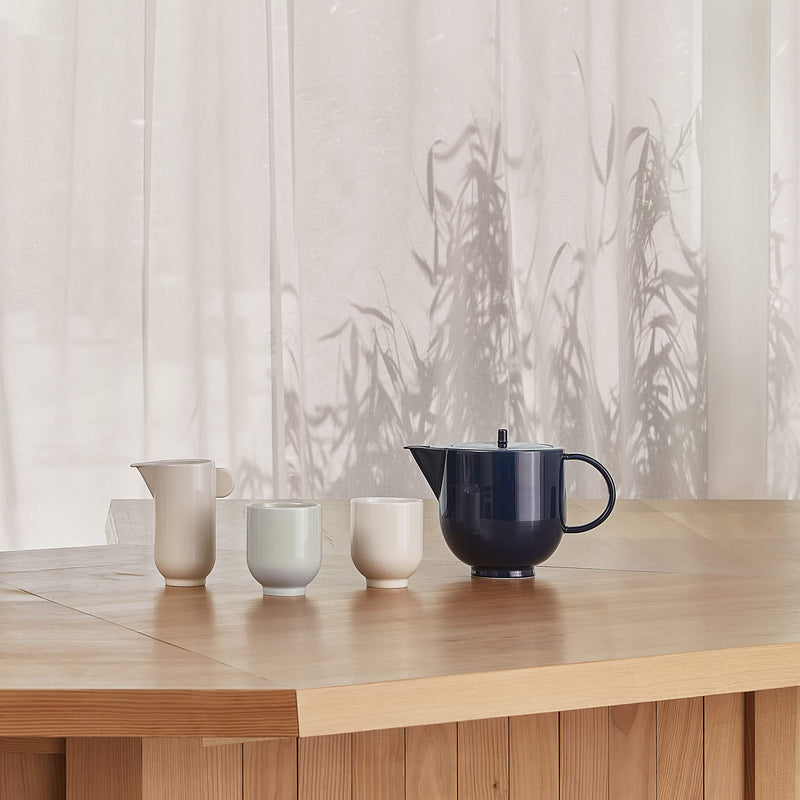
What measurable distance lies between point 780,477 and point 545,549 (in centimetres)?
154

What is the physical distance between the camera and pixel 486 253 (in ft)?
7.29

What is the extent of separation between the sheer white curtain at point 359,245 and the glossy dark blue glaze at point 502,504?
1.14 m

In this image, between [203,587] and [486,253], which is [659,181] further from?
[203,587]

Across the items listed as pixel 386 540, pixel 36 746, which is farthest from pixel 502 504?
pixel 36 746

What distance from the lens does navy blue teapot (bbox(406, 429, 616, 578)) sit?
3.10 ft

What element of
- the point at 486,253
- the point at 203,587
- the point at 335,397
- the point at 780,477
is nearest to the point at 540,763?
the point at 203,587

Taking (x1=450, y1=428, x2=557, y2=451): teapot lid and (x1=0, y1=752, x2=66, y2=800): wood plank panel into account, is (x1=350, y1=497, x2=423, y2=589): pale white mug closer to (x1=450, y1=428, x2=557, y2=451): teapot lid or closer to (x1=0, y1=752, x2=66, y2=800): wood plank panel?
(x1=450, y1=428, x2=557, y2=451): teapot lid

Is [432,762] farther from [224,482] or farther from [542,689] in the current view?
[224,482]

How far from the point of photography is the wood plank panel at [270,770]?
2.44 feet

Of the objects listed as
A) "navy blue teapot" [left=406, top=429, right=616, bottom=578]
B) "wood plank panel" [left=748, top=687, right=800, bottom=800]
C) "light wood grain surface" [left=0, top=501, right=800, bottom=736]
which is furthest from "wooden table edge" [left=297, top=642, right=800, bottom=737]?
"navy blue teapot" [left=406, top=429, right=616, bottom=578]

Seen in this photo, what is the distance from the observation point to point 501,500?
946 mm

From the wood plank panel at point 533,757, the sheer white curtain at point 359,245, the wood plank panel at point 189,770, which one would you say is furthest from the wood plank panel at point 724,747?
the sheer white curtain at point 359,245

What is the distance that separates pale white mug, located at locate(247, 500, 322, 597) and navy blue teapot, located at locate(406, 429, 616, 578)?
5.3 inches

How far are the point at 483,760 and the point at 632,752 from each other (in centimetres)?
13
